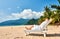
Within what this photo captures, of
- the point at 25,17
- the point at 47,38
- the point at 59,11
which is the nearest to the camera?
the point at 47,38

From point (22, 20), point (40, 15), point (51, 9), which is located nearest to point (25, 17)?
point (22, 20)

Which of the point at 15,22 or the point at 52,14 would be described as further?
the point at 15,22

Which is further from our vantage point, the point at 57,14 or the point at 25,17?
the point at 25,17

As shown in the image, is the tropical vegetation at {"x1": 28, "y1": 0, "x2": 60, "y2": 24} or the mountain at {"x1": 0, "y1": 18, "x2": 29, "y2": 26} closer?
the tropical vegetation at {"x1": 28, "y1": 0, "x2": 60, "y2": 24}

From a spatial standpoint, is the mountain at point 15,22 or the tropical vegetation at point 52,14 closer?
the tropical vegetation at point 52,14

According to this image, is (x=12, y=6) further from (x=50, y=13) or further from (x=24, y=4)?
→ (x=50, y=13)

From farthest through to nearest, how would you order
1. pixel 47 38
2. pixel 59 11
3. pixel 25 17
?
pixel 25 17, pixel 59 11, pixel 47 38

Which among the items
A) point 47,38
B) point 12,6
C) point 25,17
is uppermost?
point 12,6

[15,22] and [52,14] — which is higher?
[52,14]

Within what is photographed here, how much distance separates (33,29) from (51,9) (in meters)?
8.73

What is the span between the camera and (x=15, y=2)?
50.9 feet

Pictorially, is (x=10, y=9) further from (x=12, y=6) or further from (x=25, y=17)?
(x=25, y=17)

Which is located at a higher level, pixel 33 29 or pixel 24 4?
pixel 24 4

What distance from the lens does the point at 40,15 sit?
15570 mm
